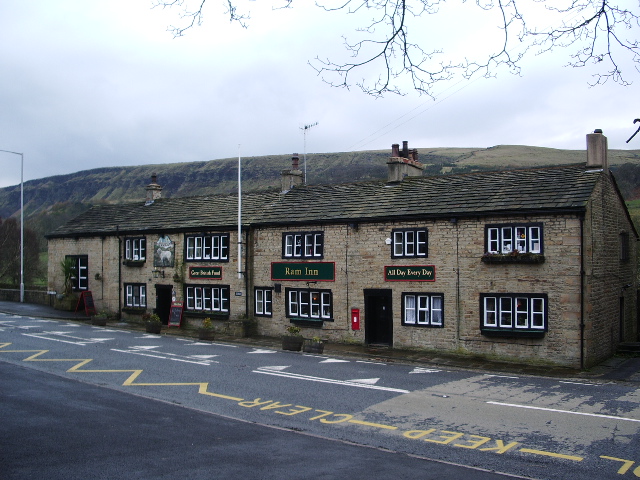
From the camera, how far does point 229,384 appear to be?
15.5 meters

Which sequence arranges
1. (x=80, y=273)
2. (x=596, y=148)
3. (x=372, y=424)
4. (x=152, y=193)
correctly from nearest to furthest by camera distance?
(x=372, y=424) < (x=596, y=148) < (x=80, y=273) < (x=152, y=193)

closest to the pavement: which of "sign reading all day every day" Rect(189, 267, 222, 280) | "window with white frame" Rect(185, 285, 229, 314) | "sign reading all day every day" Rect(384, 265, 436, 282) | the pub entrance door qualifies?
the pub entrance door

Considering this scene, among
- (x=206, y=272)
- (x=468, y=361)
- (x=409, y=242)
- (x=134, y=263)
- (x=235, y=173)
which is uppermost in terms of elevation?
(x=235, y=173)

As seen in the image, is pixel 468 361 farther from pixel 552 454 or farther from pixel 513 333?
pixel 552 454

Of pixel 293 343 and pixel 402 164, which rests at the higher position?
pixel 402 164

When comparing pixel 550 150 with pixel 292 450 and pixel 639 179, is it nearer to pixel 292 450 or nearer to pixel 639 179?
pixel 639 179

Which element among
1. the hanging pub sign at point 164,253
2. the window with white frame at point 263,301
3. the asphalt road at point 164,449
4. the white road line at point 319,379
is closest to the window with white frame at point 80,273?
the hanging pub sign at point 164,253

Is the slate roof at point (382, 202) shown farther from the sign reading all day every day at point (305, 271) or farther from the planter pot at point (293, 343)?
the planter pot at point (293, 343)

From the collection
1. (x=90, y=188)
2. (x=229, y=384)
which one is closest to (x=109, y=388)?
(x=229, y=384)

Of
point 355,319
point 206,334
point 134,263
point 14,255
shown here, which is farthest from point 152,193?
point 14,255

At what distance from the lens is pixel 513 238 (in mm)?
20609

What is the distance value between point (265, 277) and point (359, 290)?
5166 mm

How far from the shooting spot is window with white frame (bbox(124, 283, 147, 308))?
3222 centimetres

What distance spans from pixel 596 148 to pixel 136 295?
2411cm
